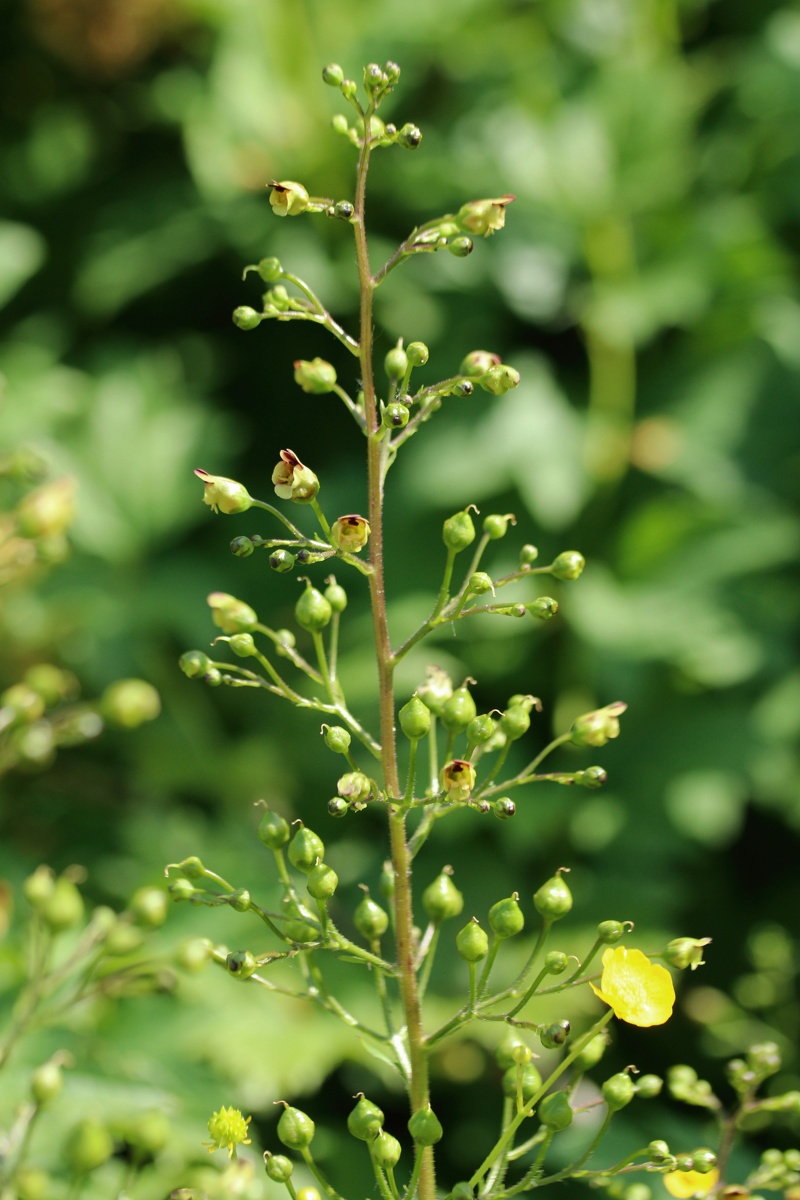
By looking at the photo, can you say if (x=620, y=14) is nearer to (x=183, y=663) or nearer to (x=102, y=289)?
(x=102, y=289)

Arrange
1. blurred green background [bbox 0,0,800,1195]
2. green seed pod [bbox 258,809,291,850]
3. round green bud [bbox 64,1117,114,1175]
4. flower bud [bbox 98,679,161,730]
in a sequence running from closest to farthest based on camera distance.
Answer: round green bud [bbox 64,1117,114,1175] < green seed pod [bbox 258,809,291,850] < flower bud [bbox 98,679,161,730] < blurred green background [bbox 0,0,800,1195]

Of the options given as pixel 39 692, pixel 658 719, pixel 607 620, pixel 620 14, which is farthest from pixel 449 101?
pixel 39 692

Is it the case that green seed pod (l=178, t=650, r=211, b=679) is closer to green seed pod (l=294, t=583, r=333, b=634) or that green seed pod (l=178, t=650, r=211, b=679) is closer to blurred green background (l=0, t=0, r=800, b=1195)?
green seed pod (l=294, t=583, r=333, b=634)

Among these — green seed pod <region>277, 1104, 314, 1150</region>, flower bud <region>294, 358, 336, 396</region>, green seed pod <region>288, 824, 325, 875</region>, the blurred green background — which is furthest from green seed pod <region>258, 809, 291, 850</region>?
the blurred green background

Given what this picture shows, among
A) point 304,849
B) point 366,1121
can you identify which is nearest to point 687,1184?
point 366,1121

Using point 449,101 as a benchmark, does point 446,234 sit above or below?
above

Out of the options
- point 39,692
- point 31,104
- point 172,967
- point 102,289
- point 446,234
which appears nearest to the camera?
point 446,234
